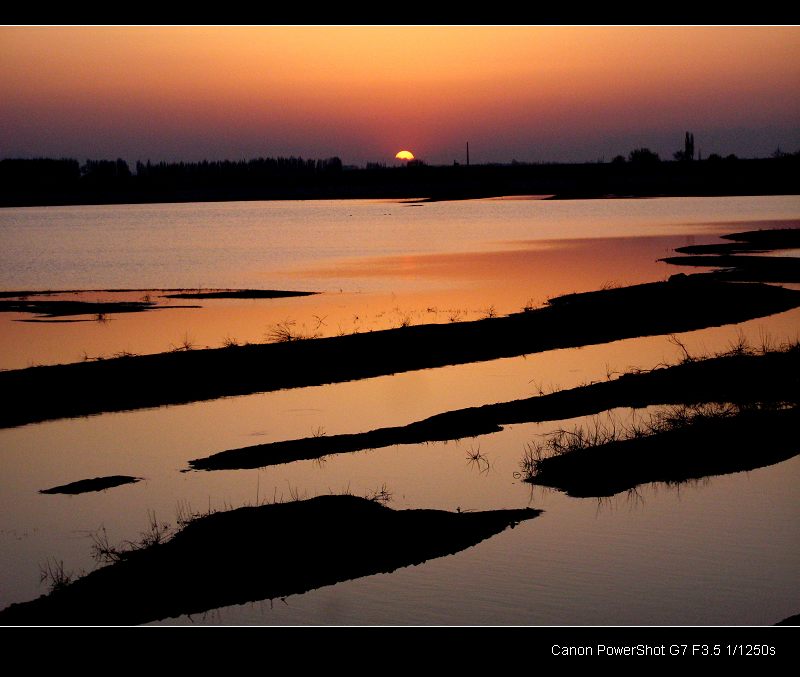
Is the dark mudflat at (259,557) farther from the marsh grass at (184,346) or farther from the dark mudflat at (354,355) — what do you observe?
the marsh grass at (184,346)

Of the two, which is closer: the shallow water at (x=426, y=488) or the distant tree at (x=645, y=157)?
the shallow water at (x=426, y=488)

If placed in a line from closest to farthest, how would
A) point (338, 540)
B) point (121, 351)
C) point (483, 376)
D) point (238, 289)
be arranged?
point (338, 540)
point (483, 376)
point (121, 351)
point (238, 289)

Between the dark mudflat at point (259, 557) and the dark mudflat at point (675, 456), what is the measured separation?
1.60 meters

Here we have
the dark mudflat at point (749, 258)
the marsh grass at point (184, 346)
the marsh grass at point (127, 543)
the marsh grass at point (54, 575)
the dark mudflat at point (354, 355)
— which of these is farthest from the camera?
the dark mudflat at point (749, 258)

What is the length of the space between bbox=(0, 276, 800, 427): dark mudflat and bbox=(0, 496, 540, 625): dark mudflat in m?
8.13

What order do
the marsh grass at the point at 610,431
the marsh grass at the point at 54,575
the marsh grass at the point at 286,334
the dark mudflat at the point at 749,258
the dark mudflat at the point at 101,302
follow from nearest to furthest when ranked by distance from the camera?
the marsh grass at the point at 54,575 → the marsh grass at the point at 610,431 → the marsh grass at the point at 286,334 → the dark mudflat at the point at 101,302 → the dark mudflat at the point at 749,258

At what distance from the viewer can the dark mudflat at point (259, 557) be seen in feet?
30.3

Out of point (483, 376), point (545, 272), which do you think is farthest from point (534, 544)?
point (545, 272)

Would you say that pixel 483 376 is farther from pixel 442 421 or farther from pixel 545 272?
pixel 545 272

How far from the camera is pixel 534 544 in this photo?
1092 cm

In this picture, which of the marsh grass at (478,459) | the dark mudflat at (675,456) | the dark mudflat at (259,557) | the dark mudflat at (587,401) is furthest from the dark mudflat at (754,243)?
the dark mudflat at (259,557)

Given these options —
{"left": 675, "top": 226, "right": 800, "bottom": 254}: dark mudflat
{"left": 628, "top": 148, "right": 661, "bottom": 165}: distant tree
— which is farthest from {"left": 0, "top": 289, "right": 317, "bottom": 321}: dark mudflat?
{"left": 628, "top": 148, "right": 661, "bottom": 165}: distant tree
